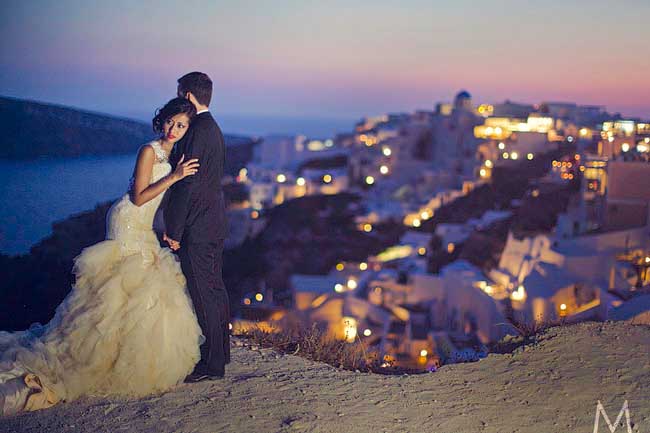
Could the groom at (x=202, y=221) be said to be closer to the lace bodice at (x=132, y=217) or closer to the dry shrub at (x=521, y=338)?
the lace bodice at (x=132, y=217)

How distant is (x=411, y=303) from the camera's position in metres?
20.8

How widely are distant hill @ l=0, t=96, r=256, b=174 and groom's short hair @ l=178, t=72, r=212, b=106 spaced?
2.88m

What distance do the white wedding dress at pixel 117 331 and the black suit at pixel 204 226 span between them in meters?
0.09

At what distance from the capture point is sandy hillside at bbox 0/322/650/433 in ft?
12.4

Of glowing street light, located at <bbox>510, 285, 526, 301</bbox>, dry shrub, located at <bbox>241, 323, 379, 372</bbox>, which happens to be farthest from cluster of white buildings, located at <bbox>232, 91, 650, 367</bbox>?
dry shrub, located at <bbox>241, 323, 379, 372</bbox>

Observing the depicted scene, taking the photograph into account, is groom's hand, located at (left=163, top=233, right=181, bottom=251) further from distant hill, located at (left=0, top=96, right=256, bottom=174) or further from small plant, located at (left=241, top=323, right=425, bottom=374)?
distant hill, located at (left=0, top=96, right=256, bottom=174)

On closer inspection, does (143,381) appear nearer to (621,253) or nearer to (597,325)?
(597,325)

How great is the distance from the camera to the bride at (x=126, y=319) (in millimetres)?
4027

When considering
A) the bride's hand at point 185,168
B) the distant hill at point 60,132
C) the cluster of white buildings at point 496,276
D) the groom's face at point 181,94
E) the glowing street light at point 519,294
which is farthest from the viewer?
the glowing street light at point 519,294

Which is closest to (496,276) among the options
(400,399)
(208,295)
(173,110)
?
(400,399)

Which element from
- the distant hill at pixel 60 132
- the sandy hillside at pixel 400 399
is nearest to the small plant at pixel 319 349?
the sandy hillside at pixel 400 399

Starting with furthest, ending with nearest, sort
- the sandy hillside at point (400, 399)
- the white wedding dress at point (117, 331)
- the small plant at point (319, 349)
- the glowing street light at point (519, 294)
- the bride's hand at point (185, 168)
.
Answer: the glowing street light at point (519, 294), the small plant at point (319, 349), the bride's hand at point (185, 168), the white wedding dress at point (117, 331), the sandy hillside at point (400, 399)

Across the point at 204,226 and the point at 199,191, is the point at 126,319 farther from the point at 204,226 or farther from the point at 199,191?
the point at 199,191

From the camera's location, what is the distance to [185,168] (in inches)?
163
